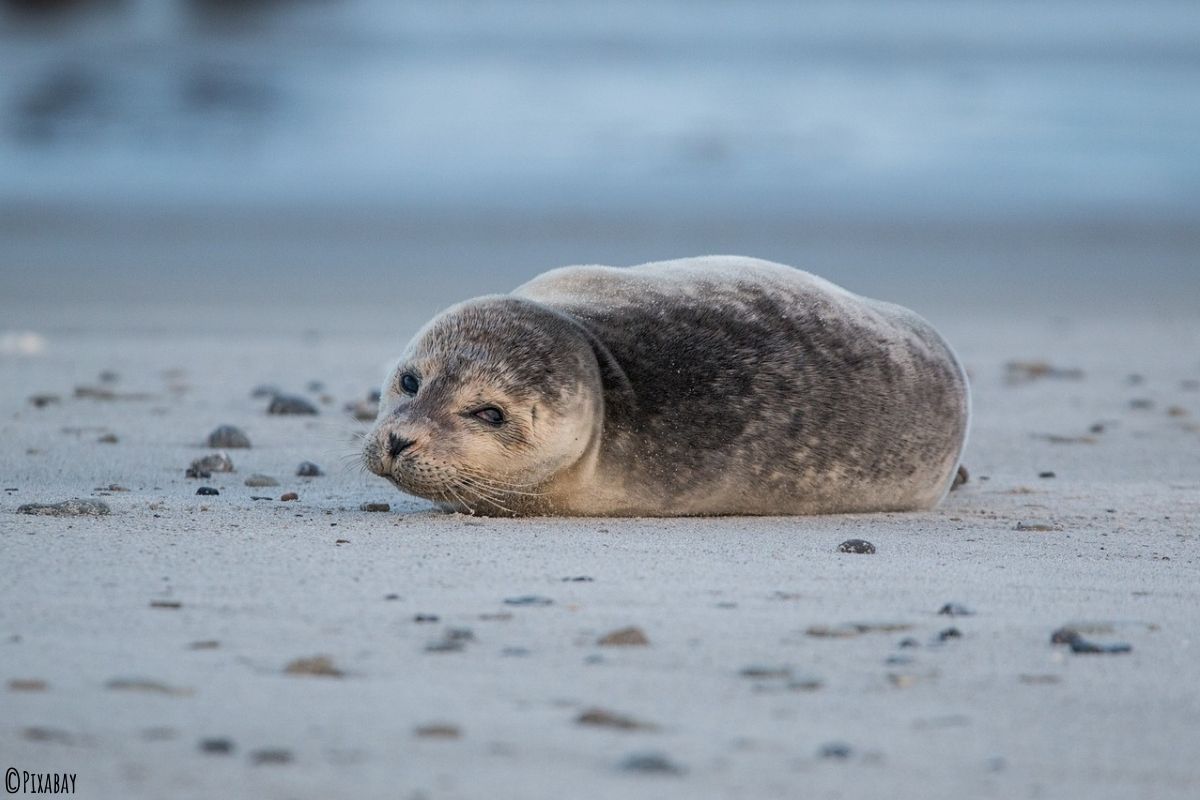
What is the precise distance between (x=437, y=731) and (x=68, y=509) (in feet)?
6.93

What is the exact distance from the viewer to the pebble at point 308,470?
19.1ft

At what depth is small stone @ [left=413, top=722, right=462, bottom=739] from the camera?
9.22 ft

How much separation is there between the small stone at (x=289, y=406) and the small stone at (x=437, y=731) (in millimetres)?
4618

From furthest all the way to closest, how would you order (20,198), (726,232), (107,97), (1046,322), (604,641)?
(107,97) → (20,198) → (726,232) → (1046,322) → (604,641)

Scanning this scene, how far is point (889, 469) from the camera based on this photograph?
5.25m

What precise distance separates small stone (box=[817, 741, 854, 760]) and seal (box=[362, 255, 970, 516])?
2032 mm

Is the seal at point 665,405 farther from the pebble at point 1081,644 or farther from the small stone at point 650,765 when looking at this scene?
the small stone at point 650,765

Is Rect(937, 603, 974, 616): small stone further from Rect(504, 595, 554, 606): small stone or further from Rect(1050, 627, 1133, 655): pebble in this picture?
Rect(504, 595, 554, 606): small stone

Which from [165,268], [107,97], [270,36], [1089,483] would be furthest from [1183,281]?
[270,36]

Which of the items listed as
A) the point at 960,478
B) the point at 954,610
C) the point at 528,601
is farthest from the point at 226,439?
the point at 954,610

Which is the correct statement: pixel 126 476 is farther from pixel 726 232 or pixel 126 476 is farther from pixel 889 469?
pixel 726 232

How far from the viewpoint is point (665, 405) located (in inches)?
193

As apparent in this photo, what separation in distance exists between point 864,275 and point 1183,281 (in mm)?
2945

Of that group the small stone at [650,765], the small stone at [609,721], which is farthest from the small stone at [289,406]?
the small stone at [650,765]
